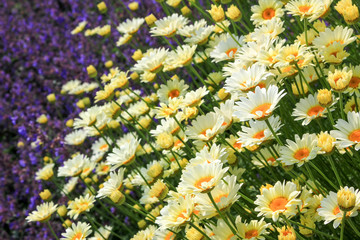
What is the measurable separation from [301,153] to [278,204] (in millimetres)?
215

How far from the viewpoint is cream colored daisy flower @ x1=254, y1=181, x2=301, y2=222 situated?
1.58m

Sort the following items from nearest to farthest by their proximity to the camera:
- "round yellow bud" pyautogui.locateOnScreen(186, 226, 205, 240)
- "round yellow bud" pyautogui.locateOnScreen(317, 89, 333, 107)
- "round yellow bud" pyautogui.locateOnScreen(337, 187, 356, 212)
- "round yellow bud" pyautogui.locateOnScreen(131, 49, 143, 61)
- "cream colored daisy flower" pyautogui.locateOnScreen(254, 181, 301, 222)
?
"round yellow bud" pyautogui.locateOnScreen(337, 187, 356, 212), "cream colored daisy flower" pyautogui.locateOnScreen(254, 181, 301, 222), "round yellow bud" pyautogui.locateOnScreen(317, 89, 333, 107), "round yellow bud" pyautogui.locateOnScreen(186, 226, 205, 240), "round yellow bud" pyautogui.locateOnScreen(131, 49, 143, 61)

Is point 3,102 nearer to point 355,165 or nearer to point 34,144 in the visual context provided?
point 34,144

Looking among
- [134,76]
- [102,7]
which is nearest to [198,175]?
[134,76]

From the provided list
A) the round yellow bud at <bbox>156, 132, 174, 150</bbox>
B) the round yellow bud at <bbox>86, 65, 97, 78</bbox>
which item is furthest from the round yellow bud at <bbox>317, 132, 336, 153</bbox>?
the round yellow bud at <bbox>86, 65, 97, 78</bbox>

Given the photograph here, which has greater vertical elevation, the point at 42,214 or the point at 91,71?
the point at 91,71

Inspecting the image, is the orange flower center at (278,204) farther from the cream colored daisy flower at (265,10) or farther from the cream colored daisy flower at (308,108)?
the cream colored daisy flower at (265,10)

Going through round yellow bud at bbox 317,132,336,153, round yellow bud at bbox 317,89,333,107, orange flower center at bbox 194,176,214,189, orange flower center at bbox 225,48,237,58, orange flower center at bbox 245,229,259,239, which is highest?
orange flower center at bbox 225,48,237,58

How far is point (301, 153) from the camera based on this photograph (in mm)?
1713

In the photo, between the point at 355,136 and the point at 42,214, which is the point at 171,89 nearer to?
the point at 42,214

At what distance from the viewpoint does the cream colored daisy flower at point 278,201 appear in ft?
5.18

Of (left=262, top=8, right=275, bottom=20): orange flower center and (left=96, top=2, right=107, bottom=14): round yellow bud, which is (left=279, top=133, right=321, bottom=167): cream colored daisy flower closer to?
(left=262, top=8, right=275, bottom=20): orange flower center

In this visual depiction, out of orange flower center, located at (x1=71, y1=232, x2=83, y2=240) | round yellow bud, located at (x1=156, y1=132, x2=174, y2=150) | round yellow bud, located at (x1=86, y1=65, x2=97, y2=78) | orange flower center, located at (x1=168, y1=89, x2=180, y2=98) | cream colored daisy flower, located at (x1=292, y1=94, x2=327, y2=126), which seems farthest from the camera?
round yellow bud, located at (x1=86, y1=65, x2=97, y2=78)

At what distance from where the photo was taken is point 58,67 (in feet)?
19.6
